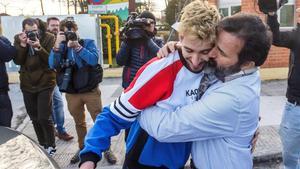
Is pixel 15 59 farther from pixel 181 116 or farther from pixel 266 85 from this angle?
pixel 266 85

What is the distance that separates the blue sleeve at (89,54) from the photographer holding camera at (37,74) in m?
0.60

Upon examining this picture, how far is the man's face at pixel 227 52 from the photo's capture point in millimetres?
1593

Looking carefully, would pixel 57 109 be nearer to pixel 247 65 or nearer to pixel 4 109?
pixel 4 109

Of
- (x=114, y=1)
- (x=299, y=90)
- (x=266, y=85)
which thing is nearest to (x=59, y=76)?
(x=299, y=90)

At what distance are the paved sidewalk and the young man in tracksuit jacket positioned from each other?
297 cm

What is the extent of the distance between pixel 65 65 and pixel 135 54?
0.81 metres

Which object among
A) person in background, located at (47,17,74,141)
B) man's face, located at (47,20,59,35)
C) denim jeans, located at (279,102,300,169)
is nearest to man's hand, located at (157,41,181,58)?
denim jeans, located at (279,102,300,169)

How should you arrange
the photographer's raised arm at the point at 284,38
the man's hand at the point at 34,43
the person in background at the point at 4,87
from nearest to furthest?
the photographer's raised arm at the point at 284,38
the person in background at the point at 4,87
the man's hand at the point at 34,43

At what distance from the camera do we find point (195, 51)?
1.67m

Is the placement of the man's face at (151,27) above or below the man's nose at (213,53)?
Answer: above

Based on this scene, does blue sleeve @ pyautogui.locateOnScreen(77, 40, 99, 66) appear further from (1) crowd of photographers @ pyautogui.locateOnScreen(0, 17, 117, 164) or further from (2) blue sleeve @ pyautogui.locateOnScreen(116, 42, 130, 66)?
(2) blue sleeve @ pyautogui.locateOnScreen(116, 42, 130, 66)

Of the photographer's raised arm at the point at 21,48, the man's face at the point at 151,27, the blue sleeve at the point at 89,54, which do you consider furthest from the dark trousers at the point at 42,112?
the man's face at the point at 151,27

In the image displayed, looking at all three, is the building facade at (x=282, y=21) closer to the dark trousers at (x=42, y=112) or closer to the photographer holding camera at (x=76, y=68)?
the photographer holding camera at (x=76, y=68)

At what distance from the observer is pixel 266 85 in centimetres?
892
